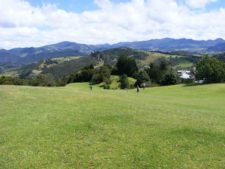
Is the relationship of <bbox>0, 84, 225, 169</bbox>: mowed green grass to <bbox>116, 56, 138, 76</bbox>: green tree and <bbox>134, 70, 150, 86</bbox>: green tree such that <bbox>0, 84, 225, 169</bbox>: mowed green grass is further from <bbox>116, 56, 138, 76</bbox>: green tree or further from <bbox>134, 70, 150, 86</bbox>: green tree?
<bbox>116, 56, 138, 76</bbox>: green tree

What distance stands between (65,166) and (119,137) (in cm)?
483

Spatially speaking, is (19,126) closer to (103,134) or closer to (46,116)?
(46,116)

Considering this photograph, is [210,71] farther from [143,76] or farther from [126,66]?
[126,66]

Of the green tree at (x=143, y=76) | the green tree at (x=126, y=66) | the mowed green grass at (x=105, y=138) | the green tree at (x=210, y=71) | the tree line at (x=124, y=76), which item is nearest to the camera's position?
the mowed green grass at (x=105, y=138)

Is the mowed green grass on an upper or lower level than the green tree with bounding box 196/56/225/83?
lower

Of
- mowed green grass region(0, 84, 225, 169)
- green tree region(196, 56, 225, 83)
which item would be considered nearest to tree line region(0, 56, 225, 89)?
green tree region(196, 56, 225, 83)

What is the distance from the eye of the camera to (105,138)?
19875 mm

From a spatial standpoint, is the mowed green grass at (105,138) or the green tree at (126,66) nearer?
the mowed green grass at (105,138)

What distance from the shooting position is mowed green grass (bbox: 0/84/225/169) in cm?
1667

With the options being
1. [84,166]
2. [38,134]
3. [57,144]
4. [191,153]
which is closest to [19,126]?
[38,134]

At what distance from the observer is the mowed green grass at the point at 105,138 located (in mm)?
16672

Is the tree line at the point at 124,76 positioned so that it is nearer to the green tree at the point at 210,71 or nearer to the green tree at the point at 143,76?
the green tree at the point at 143,76

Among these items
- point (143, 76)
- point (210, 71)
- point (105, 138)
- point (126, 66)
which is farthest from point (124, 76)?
point (105, 138)

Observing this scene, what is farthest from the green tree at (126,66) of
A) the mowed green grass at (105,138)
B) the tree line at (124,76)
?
the mowed green grass at (105,138)
